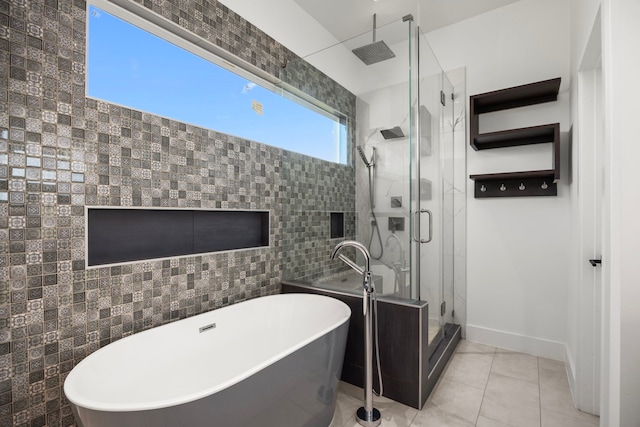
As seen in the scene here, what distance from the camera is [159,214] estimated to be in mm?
1852

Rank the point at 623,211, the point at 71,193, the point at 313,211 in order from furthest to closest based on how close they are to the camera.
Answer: the point at 313,211 < the point at 71,193 < the point at 623,211

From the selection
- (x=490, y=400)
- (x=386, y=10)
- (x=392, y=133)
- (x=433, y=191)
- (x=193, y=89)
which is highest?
(x=386, y=10)

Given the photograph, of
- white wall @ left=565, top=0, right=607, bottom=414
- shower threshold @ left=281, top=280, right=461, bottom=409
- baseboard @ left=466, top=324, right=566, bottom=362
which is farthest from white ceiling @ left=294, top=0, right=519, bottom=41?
baseboard @ left=466, top=324, right=566, bottom=362

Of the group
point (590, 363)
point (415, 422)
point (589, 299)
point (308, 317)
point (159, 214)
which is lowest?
point (415, 422)

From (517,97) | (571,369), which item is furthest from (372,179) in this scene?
(571,369)

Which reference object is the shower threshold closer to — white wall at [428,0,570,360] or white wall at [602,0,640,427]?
white wall at [602,0,640,427]

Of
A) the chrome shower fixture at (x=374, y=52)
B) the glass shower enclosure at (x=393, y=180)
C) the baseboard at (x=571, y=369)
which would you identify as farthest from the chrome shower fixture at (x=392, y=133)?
the baseboard at (x=571, y=369)

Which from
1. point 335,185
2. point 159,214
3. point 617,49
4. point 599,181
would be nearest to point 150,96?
point 159,214

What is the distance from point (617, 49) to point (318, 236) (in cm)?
188

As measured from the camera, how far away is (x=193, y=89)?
207 centimetres

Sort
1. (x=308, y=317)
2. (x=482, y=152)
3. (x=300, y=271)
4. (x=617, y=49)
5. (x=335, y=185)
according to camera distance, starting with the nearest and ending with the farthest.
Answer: (x=617, y=49) < (x=308, y=317) < (x=335, y=185) < (x=300, y=271) < (x=482, y=152)

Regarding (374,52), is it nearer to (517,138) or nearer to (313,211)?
(313,211)

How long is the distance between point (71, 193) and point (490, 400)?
2695 millimetres

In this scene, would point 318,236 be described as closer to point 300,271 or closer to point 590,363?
point 300,271
